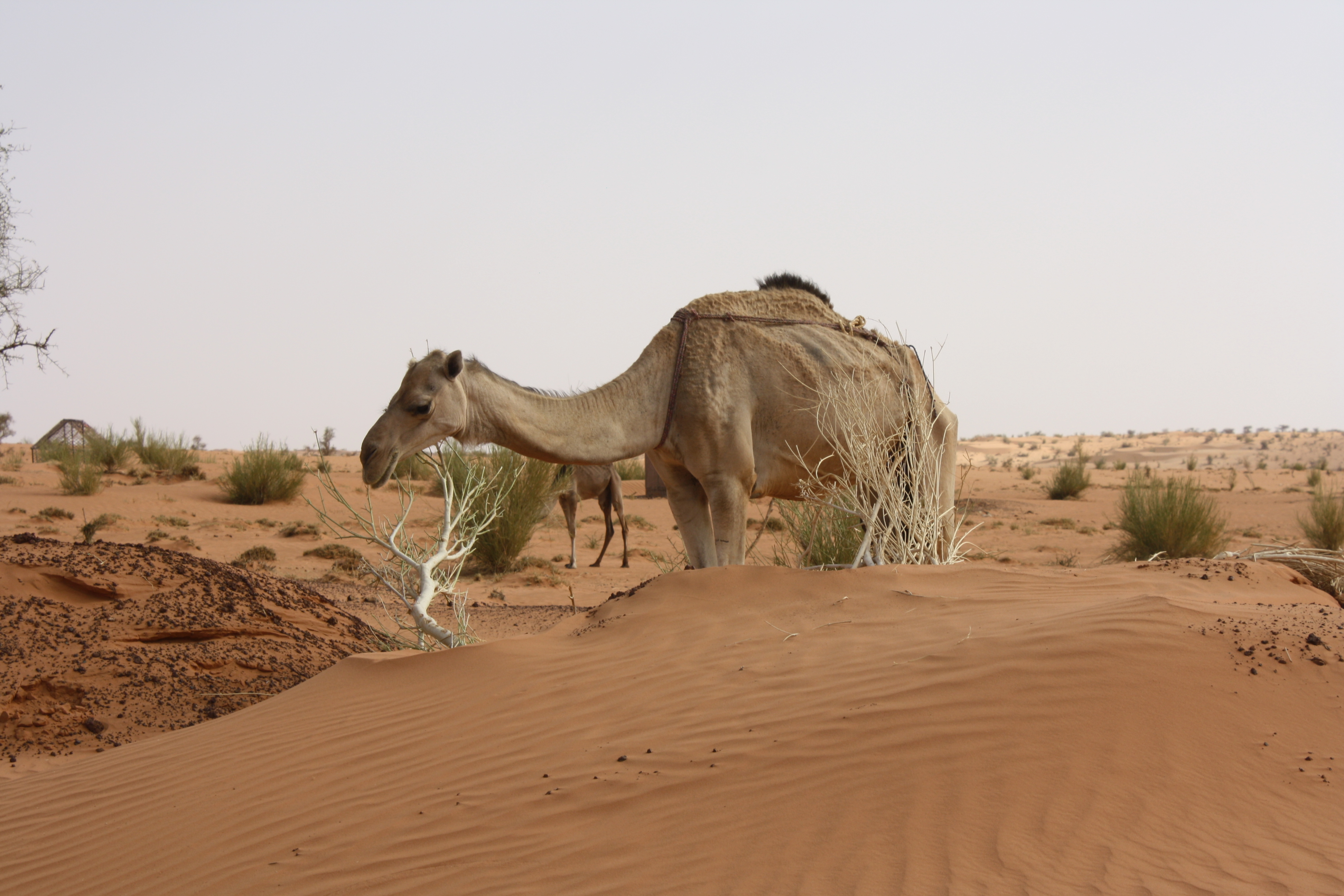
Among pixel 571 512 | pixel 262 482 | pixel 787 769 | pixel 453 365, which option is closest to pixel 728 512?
pixel 453 365

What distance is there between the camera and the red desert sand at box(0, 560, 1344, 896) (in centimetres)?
287

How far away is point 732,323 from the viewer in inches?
279

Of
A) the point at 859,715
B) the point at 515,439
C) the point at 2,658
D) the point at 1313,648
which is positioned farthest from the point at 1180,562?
the point at 2,658

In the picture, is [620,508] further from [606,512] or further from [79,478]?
[79,478]

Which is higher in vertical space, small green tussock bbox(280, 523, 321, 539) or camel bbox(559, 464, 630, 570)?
camel bbox(559, 464, 630, 570)

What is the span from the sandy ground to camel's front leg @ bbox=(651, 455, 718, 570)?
3.76 ft

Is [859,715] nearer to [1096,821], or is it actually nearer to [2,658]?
[1096,821]

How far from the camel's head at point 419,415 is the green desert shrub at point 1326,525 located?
43.9 feet

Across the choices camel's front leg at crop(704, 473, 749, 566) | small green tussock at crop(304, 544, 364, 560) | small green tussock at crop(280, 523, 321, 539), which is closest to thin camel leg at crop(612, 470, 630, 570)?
small green tussock at crop(304, 544, 364, 560)

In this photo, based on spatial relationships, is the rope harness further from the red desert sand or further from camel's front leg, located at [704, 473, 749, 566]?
the red desert sand

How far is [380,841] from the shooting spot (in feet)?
11.2

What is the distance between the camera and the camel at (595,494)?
14.9 metres

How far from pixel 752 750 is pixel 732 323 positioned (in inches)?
158

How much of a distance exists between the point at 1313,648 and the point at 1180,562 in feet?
9.11
